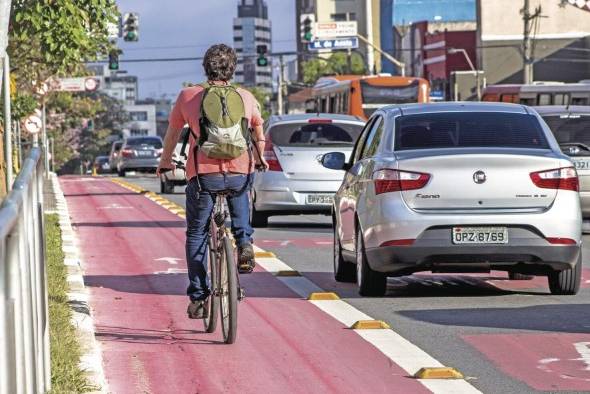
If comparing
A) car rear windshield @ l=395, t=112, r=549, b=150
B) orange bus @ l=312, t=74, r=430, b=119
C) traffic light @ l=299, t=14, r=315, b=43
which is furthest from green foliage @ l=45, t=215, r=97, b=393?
traffic light @ l=299, t=14, r=315, b=43

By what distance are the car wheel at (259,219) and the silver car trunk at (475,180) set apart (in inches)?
436

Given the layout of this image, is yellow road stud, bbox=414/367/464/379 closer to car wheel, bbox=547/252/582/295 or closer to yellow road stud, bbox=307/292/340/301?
yellow road stud, bbox=307/292/340/301

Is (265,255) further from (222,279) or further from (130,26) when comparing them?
(130,26)

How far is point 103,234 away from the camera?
22797 millimetres

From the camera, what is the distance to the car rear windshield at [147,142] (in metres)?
61.8

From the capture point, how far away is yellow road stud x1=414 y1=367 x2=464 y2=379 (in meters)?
8.88

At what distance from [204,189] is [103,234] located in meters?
12.6

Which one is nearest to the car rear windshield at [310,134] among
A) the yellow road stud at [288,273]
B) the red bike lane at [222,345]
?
the red bike lane at [222,345]

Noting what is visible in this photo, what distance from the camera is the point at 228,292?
993 cm

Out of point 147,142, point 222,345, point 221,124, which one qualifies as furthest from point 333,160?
point 147,142

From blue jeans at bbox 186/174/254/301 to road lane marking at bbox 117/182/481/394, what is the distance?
1036 millimetres

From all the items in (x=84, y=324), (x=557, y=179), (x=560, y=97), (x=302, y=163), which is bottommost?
(x=560, y=97)

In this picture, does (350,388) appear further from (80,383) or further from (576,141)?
(576,141)

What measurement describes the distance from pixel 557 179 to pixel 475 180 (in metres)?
0.64
